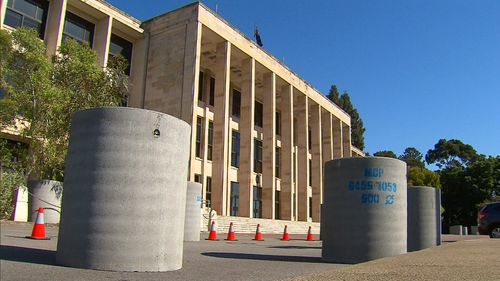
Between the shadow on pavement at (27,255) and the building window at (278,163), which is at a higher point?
A: the building window at (278,163)

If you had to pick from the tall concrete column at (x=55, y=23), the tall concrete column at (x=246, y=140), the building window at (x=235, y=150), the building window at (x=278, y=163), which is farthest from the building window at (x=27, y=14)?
the building window at (x=278, y=163)

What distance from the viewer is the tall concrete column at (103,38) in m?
27.0

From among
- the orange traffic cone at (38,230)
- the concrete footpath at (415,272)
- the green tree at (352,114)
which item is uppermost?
the green tree at (352,114)

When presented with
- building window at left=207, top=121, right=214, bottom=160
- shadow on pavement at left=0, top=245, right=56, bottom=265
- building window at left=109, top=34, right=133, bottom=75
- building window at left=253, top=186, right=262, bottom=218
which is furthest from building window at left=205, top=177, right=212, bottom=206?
shadow on pavement at left=0, top=245, right=56, bottom=265

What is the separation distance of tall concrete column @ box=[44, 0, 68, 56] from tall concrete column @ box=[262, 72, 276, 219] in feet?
55.1

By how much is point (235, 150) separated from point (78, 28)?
14320mm

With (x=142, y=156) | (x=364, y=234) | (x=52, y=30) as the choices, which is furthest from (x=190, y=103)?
(x=142, y=156)

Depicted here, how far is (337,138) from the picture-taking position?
170 feet

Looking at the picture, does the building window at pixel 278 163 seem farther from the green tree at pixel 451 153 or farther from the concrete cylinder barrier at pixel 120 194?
the green tree at pixel 451 153

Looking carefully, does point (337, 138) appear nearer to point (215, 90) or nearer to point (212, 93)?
point (212, 93)

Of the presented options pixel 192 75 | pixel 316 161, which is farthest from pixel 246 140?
pixel 316 161

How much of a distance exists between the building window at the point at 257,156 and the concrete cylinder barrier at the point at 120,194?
105 ft

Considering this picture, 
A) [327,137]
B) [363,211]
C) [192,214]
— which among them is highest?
[327,137]

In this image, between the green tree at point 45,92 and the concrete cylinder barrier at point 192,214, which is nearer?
the concrete cylinder barrier at point 192,214
